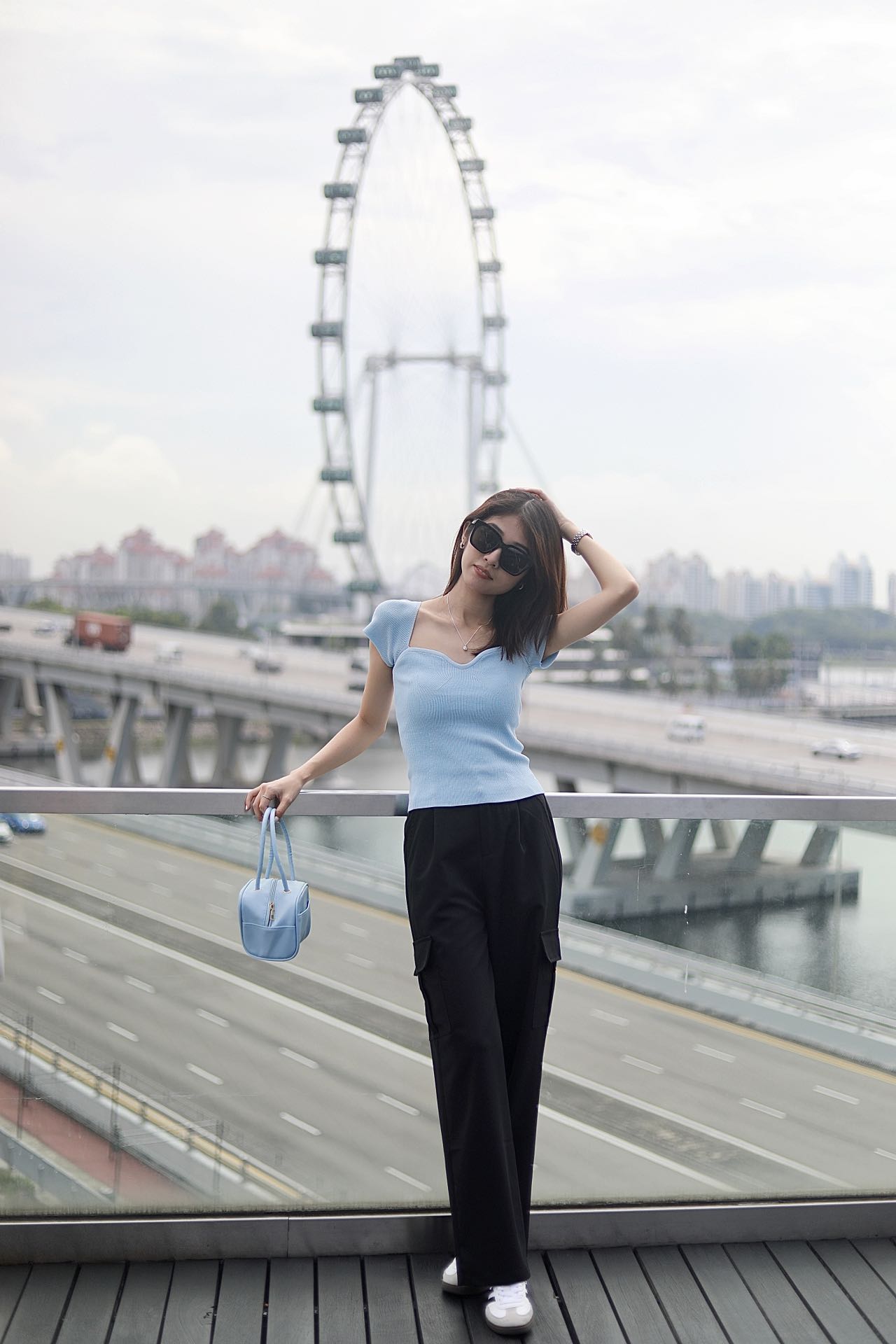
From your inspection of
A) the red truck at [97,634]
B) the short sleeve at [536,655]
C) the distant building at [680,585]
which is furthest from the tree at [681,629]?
the short sleeve at [536,655]

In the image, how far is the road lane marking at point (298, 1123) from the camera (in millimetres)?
1841

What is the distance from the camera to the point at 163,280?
51.5 meters

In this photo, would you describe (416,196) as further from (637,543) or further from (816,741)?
(637,543)

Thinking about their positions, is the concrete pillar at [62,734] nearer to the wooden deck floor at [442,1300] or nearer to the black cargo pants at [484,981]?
the wooden deck floor at [442,1300]

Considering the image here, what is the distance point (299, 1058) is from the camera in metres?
1.85

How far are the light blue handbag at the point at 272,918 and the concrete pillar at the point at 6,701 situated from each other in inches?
1280

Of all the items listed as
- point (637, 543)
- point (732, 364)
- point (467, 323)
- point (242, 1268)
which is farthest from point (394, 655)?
point (732, 364)

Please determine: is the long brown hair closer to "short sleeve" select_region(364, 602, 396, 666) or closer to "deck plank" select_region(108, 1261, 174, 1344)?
"short sleeve" select_region(364, 602, 396, 666)

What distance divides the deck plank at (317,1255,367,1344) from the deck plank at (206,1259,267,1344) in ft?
0.27

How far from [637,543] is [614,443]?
586cm

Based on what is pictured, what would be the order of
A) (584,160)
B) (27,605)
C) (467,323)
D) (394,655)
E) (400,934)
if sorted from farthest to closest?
(584,160), (27,605), (467,323), (400,934), (394,655)

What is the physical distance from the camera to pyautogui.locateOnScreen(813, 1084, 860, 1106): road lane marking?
1909mm

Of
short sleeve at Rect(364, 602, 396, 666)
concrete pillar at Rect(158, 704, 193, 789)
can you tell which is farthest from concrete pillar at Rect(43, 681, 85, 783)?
short sleeve at Rect(364, 602, 396, 666)

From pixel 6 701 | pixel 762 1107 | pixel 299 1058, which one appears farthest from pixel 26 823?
pixel 6 701
